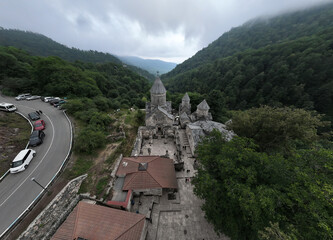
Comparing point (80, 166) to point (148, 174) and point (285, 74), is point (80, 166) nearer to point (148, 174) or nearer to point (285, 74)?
point (148, 174)

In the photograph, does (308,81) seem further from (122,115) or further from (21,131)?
(21,131)

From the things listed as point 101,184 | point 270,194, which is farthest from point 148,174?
point 270,194

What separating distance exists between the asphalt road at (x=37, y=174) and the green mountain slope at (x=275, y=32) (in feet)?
412

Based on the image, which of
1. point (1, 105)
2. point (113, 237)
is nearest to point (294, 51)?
point (113, 237)

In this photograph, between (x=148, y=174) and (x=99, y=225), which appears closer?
(x=99, y=225)

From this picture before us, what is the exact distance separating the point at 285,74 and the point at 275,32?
73.4 metres

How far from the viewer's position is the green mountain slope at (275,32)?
75.4 m

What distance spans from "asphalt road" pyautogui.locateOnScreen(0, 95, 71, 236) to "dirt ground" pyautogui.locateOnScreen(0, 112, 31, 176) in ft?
4.91

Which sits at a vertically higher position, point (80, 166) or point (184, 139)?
point (80, 166)

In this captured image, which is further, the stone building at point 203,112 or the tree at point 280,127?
the stone building at point 203,112

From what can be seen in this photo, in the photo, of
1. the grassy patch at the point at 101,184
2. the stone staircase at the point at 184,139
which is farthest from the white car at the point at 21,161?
the stone staircase at the point at 184,139

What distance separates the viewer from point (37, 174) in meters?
12.1

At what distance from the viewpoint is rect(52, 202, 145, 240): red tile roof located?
765 centimetres

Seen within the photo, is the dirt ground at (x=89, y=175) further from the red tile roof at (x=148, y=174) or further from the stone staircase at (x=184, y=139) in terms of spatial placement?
the stone staircase at (x=184, y=139)
